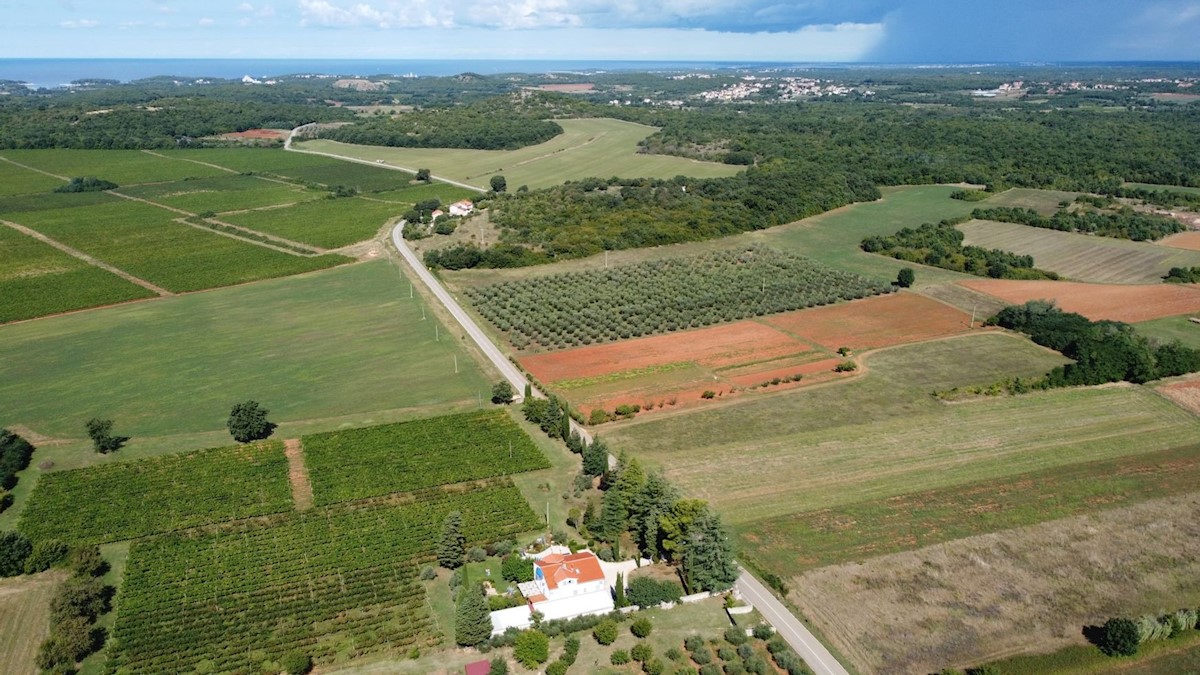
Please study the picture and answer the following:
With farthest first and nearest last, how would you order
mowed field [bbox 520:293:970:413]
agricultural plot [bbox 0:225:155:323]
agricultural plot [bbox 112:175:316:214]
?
1. agricultural plot [bbox 112:175:316:214]
2. agricultural plot [bbox 0:225:155:323]
3. mowed field [bbox 520:293:970:413]

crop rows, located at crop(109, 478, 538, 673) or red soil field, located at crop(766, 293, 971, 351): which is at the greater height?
red soil field, located at crop(766, 293, 971, 351)

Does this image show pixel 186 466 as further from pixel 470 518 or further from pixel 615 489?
pixel 615 489

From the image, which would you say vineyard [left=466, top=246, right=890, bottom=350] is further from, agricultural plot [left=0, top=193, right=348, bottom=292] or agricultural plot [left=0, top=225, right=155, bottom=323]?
agricultural plot [left=0, top=225, right=155, bottom=323]

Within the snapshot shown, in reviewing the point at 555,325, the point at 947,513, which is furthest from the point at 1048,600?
the point at 555,325

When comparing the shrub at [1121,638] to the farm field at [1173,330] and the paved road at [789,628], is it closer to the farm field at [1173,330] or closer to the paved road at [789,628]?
the paved road at [789,628]

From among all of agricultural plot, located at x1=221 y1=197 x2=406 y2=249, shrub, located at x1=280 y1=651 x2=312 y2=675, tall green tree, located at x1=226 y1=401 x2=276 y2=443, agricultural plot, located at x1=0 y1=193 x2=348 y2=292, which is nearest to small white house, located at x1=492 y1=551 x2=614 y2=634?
shrub, located at x1=280 y1=651 x2=312 y2=675

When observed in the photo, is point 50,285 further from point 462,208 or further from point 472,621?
point 472,621
